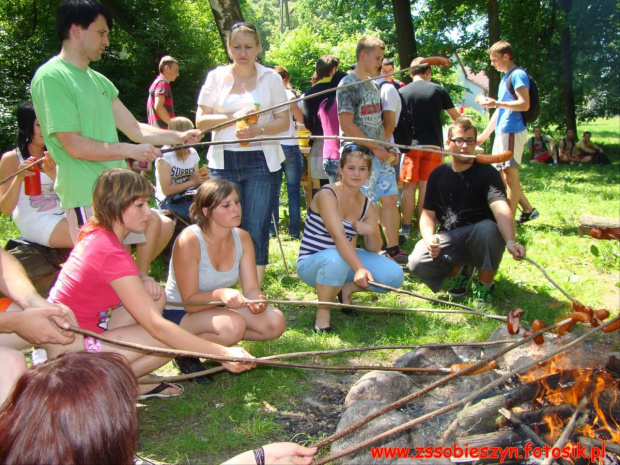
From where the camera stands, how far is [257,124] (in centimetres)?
439

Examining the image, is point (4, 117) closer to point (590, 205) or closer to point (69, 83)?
point (69, 83)

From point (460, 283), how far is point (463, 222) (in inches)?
23.2

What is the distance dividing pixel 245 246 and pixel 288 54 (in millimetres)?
19927

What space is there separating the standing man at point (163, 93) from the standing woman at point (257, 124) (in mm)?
3797

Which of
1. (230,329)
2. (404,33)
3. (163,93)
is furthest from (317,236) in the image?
(404,33)

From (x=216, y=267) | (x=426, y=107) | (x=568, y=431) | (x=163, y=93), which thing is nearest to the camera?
(x=568, y=431)

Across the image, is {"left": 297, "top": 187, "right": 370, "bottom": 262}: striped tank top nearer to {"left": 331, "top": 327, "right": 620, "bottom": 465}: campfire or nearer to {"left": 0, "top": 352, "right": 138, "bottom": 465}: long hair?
{"left": 331, "top": 327, "right": 620, "bottom": 465}: campfire

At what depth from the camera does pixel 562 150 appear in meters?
14.7

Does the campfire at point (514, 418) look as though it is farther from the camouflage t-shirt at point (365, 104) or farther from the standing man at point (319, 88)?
the standing man at point (319, 88)

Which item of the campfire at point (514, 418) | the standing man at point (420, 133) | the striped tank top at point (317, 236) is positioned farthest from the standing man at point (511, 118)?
the campfire at point (514, 418)

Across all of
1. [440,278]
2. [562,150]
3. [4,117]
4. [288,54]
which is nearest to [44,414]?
[440,278]

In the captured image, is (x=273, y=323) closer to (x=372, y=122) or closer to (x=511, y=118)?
(x=372, y=122)

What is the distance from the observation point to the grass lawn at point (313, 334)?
9.89 feet

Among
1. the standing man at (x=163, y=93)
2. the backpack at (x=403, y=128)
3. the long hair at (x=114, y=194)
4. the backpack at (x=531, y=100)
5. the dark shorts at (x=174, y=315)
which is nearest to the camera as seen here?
the long hair at (x=114, y=194)
